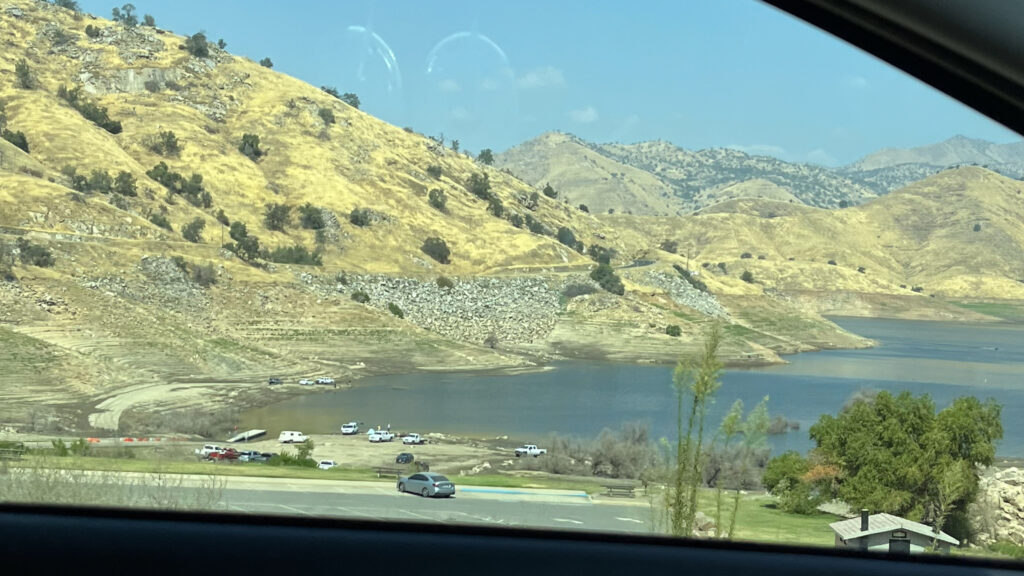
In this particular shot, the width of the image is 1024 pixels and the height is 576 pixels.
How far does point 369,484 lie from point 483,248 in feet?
24.8

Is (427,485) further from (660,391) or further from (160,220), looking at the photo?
(160,220)

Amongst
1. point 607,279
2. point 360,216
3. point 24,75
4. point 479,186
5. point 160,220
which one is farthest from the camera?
point 24,75

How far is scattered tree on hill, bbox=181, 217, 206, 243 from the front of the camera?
11000 millimetres

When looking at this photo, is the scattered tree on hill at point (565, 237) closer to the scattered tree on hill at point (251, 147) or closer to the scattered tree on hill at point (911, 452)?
the scattered tree on hill at point (251, 147)

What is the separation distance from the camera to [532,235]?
1180 cm

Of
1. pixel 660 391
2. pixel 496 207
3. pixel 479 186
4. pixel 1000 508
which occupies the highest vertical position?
pixel 479 186

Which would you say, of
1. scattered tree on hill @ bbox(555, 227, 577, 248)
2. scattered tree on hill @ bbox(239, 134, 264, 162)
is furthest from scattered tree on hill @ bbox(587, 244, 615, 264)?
scattered tree on hill @ bbox(239, 134, 264, 162)

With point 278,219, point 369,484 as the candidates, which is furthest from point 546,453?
point 278,219

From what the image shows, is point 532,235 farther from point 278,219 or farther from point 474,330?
point 278,219

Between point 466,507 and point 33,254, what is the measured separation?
25.3ft

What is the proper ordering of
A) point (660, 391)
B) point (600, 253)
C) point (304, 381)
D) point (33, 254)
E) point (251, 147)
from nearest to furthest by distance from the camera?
1. point (660, 391)
2. point (304, 381)
3. point (600, 253)
4. point (33, 254)
5. point (251, 147)

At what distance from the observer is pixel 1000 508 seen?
10.7 ft

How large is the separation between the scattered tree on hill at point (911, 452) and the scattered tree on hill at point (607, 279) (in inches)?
173

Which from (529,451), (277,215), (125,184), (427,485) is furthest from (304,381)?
(125,184)
